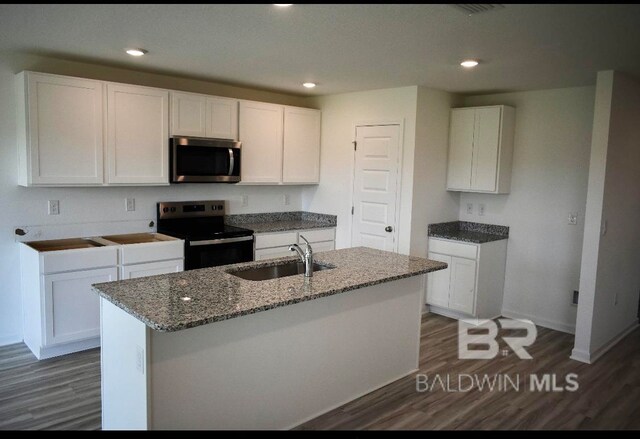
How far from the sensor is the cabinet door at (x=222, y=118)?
4.62 meters

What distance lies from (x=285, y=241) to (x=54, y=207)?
2.15 m

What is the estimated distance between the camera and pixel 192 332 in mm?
2314

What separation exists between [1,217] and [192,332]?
2507 mm

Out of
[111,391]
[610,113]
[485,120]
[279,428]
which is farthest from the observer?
[485,120]

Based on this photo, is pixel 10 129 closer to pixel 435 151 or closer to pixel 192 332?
pixel 192 332

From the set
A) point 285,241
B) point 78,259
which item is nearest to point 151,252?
point 78,259

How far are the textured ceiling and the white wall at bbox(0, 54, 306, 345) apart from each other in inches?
8.7

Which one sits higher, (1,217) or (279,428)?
(1,217)

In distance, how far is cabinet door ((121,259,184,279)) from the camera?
3934 millimetres

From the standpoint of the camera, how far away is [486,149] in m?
4.86

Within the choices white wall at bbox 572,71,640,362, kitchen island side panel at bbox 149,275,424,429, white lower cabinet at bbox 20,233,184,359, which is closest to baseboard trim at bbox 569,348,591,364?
white wall at bbox 572,71,640,362

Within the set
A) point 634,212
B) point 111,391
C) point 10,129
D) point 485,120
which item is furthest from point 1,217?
point 634,212

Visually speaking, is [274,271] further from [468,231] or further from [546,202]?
[546,202]

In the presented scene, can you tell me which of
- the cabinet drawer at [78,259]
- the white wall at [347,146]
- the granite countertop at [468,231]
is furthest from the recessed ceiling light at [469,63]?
the cabinet drawer at [78,259]
